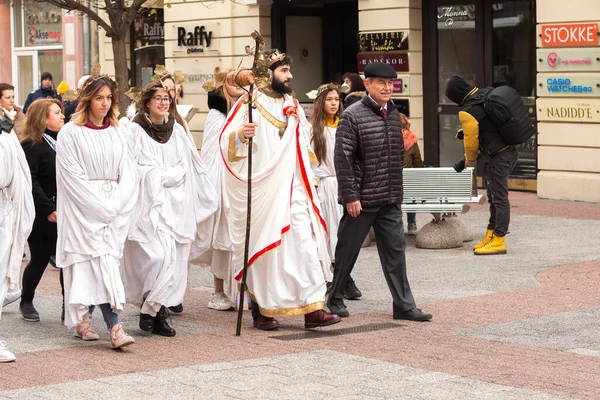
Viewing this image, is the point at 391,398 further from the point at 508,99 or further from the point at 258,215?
the point at 508,99

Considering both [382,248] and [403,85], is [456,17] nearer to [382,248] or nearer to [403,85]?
[403,85]

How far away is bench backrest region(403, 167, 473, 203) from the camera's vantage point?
1434 cm

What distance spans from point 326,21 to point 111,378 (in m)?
17.3

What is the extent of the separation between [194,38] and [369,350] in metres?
17.2

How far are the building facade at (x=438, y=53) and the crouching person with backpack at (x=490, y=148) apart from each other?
16.5 feet

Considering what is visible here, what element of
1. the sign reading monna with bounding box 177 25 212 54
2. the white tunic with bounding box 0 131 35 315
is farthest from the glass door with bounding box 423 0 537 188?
the white tunic with bounding box 0 131 35 315

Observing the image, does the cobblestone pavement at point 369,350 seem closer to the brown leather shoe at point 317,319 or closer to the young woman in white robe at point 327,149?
the brown leather shoe at point 317,319

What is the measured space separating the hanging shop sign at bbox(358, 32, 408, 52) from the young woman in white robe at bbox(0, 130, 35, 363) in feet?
41.6

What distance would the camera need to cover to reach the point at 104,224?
355 inches

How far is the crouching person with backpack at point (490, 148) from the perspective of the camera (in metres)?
13.3

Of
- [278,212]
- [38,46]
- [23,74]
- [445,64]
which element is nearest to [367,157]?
[278,212]

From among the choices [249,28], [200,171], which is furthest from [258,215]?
[249,28]

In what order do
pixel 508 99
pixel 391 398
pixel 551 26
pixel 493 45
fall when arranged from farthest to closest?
pixel 493 45 < pixel 551 26 < pixel 508 99 < pixel 391 398

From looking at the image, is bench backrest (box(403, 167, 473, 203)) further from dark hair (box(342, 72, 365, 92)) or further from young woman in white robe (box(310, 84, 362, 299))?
young woman in white robe (box(310, 84, 362, 299))
